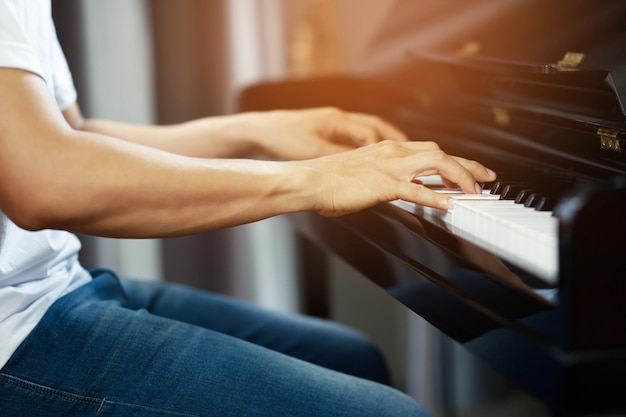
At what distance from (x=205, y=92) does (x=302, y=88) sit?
63cm

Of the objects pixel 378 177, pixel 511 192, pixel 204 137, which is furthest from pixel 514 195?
pixel 204 137

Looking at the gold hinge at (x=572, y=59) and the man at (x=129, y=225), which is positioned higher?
the gold hinge at (x=572, y=59)

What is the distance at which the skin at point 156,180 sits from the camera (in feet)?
2.48

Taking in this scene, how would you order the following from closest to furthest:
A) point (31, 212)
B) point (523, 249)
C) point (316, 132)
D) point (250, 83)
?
point (523, 249)
point (31, 212)
point (316, 132)
point (250, 83)

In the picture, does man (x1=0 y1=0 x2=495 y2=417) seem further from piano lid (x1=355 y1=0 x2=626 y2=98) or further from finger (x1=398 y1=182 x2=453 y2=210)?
piano lid (x1=355 y1=0 x2=626 y2=98)

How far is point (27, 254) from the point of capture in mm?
907

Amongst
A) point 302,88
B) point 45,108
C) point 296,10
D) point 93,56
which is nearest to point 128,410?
point 45,108

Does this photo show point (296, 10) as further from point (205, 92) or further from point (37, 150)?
point (37, 150)

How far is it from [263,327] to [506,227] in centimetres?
57

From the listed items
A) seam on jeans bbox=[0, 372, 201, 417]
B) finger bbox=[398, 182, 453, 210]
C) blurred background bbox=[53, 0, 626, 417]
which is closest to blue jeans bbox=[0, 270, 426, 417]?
seam on jeans bbox=[0, 372, 201, 417]

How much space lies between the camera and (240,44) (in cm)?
229

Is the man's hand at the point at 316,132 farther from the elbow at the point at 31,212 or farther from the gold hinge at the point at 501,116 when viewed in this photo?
the elbow at the point at 31,212

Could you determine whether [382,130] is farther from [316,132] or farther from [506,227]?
[506,227]

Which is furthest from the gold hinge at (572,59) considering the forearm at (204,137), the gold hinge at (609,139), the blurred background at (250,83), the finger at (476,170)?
the blurred background at (250,83)
